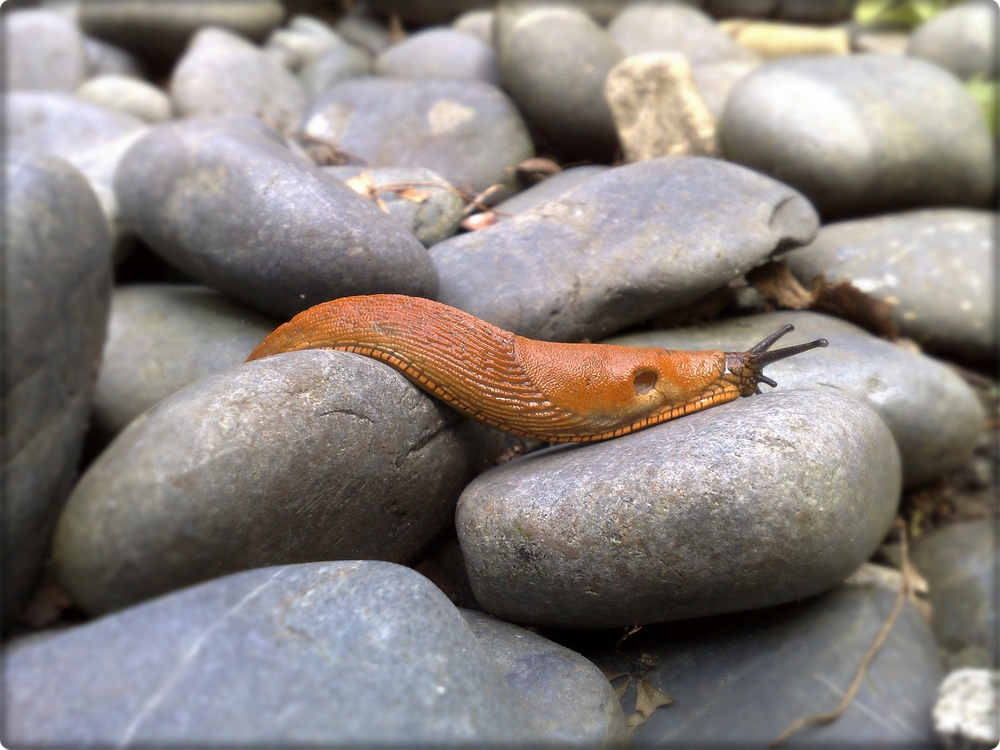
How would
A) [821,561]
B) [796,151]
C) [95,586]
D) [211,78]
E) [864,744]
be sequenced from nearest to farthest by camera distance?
1. [95,586]
2. [864,744]
3. [821,561]
4. [796,151]
5. [211,78]

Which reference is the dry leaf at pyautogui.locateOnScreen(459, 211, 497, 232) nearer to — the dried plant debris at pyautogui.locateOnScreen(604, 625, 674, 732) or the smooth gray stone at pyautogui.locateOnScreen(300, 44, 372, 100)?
the dried plant debris at pyautogui.locateOnScreen(604, 625, 674, 732)

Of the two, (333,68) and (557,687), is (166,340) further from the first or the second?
(333,68)

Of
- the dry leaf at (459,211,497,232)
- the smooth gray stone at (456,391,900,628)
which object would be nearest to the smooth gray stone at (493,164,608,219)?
the dry leaf at (459,211,497,232)

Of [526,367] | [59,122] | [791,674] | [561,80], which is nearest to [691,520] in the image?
[791,674]

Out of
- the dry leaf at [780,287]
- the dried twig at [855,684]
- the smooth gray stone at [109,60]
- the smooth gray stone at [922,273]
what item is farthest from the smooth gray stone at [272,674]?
the smooth gray stone at [109,60]

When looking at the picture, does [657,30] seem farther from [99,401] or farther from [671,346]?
[99,401]

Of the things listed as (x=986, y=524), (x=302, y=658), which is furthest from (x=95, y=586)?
(x=986, y=524)
